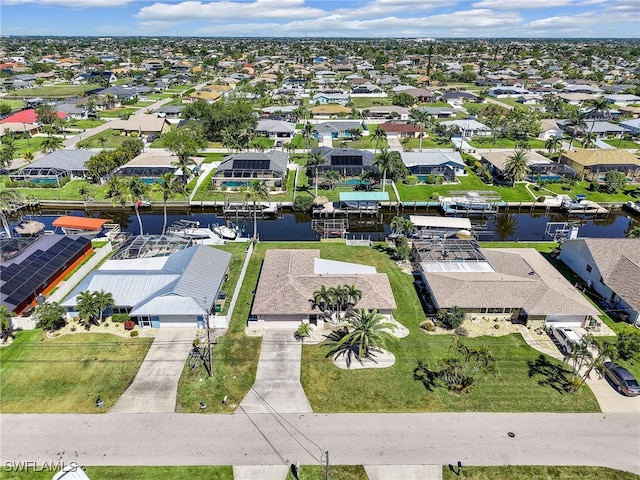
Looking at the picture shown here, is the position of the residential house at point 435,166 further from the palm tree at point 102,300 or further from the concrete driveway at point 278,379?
the palm tree at point 102,300

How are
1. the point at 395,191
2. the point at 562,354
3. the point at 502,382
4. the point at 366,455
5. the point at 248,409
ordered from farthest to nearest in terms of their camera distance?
the point at 395,191 < the point at 562,354 < the point at 502,382 < the point at 248,409 < the point at 366,455

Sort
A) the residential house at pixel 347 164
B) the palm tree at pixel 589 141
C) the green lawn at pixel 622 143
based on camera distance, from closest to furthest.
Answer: the residential house at pixel 347 164 → the palm tree at pixel 589 141 → the green lawn at pixel 622 143

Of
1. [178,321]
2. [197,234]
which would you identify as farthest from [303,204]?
[178,321]

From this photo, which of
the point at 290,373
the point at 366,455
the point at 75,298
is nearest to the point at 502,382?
the point at 366,455

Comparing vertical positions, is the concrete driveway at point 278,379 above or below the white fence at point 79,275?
below

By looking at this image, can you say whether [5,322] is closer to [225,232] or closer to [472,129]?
[225,232]

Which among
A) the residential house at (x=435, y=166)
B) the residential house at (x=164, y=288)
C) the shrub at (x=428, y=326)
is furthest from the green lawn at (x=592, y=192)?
the residential house at (x=164, y=288)

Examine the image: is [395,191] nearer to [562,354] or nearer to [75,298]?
[562,354]

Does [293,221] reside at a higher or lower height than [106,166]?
lower
